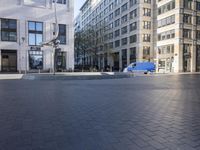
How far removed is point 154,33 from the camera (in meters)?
62.7

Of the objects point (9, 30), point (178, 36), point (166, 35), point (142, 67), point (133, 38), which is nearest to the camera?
point (9, 30)

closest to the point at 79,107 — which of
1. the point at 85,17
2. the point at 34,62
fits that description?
the point at 34,62

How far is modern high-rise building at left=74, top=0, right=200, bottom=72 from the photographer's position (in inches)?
2071

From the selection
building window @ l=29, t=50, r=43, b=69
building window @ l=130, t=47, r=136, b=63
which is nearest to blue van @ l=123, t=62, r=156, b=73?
building window @ l=130, t=47, r=136, b=63

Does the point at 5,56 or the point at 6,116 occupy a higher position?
the point at 5,56

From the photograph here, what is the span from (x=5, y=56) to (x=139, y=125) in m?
45.3

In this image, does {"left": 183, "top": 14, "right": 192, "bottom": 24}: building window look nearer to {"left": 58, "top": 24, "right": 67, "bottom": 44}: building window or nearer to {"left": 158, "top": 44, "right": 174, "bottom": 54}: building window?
{"left": 158, "top": 44, "right": 174, "bottom": 54}: building window

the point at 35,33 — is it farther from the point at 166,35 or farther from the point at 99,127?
the point at 99,127

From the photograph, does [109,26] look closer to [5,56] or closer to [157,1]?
[157,1]

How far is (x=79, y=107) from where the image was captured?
7.78 metres

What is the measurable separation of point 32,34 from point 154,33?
1347 inches

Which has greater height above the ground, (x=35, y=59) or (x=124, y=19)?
(x=124, y=19)

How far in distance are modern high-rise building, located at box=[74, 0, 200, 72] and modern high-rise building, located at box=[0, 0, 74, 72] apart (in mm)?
22020

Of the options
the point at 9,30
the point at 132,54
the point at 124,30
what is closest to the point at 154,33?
the point at 132,54
